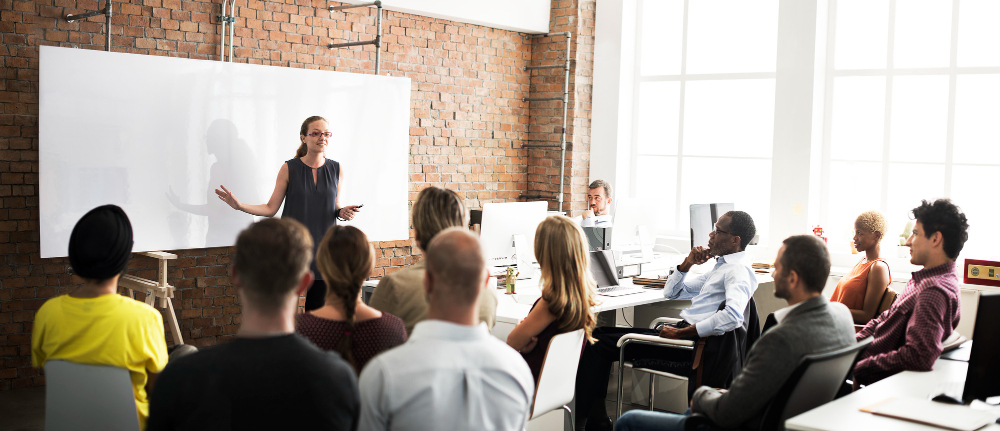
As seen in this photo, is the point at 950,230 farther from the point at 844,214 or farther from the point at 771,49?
the point at 771,49

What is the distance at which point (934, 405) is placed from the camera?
8.45 ft

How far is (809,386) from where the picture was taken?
2.54 m

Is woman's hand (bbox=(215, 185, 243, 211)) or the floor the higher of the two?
woman's hand (bbox=(215, 185, 243, 211))

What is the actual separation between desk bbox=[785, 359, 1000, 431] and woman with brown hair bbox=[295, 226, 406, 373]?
1.20 metres

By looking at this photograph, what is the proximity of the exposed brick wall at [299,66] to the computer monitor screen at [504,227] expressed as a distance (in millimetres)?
2182

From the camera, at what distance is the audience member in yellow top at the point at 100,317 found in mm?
2369

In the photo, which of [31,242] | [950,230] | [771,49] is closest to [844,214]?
[771,49]

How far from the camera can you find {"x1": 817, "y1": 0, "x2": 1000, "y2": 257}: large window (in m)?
6.61

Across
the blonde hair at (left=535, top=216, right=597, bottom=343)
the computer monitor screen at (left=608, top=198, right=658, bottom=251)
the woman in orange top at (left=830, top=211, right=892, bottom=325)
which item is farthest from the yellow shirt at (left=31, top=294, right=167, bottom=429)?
the computer monitor screen at (left=608, top=198, right=658, bottom=251)

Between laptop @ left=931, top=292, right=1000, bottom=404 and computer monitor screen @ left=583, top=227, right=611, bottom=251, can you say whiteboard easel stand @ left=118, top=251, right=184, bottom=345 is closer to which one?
computer monitor screen @ left=583, top=227, right=611, bottom=251

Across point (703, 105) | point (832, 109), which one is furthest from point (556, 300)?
point (703, 105)

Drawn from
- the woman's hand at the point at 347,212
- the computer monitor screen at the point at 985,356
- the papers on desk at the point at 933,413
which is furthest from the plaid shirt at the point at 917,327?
the woman's hand at the point at 347,212

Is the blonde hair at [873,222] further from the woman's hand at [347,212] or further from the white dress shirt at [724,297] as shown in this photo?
the woman's hand at [347,212]

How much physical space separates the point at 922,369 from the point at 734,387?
39.8 inches
